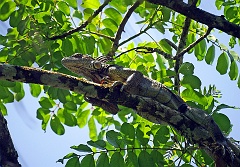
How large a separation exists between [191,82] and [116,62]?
1.54 metres

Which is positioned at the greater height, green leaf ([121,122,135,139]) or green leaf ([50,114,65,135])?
green leaf ([50,114,65,135])

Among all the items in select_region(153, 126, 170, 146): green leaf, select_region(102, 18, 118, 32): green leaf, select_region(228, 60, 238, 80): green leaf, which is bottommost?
select_region(153, 126, 170, 146): green leaf

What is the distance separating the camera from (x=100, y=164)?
4543 mm

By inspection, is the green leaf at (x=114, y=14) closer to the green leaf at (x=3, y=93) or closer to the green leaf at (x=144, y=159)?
the green leaf at (x=3, y=93)

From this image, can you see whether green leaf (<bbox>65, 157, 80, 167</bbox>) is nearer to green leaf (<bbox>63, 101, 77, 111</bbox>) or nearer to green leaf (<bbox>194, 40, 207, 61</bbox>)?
green leaf (<bbox>63, 101, 77, 111</bbox>)

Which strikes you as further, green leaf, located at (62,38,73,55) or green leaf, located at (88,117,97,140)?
green leaf, located at (88,117,97,140)

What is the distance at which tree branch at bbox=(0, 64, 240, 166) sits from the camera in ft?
14.1

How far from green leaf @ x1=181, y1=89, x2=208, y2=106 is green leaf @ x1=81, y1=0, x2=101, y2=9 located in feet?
5.28

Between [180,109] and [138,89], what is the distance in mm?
579

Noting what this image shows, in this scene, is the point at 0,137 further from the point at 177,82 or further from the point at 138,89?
the point at 177,82

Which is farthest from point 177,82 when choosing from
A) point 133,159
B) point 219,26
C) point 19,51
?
point 19,51

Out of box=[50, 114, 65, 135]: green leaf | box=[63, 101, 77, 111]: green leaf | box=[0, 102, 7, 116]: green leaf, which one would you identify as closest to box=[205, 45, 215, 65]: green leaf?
box=[63, 101, 77, 111]: green leaf

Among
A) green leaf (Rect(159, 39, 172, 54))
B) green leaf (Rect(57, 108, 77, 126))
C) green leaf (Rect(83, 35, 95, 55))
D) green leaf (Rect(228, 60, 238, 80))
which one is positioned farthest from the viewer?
green leaf (Rect(159, 39, 172, 54))

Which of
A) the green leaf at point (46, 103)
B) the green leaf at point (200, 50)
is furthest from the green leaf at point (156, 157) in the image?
the green leaf at point (200, 50)
